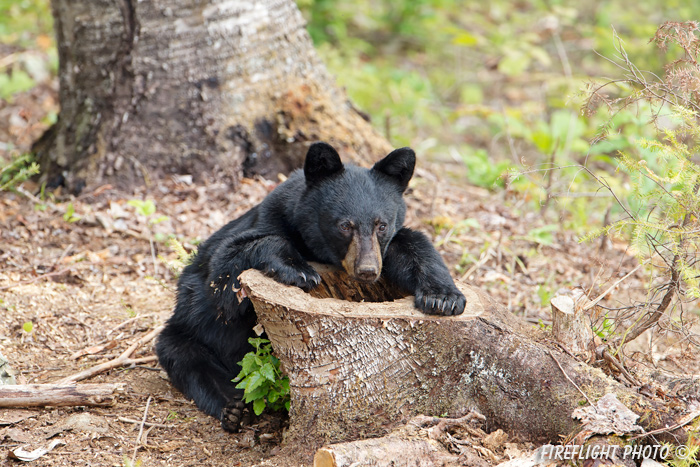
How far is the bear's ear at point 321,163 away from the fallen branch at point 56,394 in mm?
1612

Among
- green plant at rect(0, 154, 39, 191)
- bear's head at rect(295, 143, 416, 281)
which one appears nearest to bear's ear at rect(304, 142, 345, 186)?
bear's head at rect(295, 143, 416, 281)

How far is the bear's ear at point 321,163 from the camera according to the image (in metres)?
3.61

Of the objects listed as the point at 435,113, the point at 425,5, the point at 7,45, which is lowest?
the point at 435,113

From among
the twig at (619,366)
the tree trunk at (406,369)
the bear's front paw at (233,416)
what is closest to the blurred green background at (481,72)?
the twig at (619,366)

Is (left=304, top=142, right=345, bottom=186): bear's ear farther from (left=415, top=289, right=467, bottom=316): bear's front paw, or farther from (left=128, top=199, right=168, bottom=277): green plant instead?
(left=128, top=199, right=168, bottom=277): green plant

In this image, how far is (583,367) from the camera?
9.92 ft

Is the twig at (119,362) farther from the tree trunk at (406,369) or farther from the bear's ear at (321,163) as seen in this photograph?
the bear's ear at (321,163)

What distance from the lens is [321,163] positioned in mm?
3703

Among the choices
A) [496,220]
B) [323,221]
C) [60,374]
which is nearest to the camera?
[323,221]

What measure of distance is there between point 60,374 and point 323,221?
195cm

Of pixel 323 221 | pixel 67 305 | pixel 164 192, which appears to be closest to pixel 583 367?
pixel 323 221

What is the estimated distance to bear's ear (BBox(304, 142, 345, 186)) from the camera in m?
3.61

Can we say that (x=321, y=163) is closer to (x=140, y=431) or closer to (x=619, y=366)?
(x=140, y=431)

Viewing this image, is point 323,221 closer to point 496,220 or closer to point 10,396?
point 10,396
